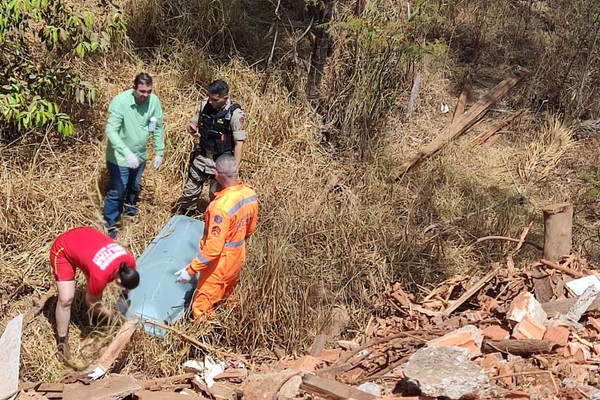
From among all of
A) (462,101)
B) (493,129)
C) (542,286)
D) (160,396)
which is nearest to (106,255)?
(160,396)

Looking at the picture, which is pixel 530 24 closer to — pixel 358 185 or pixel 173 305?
pixel 358 185

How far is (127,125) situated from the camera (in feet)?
20.5

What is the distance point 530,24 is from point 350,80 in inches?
156

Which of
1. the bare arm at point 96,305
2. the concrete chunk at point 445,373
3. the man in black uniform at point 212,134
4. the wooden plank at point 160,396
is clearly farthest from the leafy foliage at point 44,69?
the concrete chunk at point 445,373

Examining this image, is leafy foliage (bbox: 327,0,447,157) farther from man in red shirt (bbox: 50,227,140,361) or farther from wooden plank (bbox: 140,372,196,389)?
wooden plank (bbox: 140,372,196,389)

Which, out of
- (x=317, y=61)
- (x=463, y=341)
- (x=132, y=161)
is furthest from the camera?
(x=317, y=61)

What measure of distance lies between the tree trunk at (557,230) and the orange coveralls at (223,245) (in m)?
2.33

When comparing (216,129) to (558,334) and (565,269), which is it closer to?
(565,269)

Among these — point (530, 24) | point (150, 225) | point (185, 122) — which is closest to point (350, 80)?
point (185, 122)

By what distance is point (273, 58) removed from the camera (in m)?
9.10

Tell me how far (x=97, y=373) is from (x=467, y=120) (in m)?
6.02

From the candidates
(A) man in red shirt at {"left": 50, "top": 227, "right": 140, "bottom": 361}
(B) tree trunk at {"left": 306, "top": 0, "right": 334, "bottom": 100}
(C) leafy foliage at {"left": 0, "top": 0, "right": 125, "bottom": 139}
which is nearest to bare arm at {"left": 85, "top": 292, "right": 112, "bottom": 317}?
(A) man in red shirt at {"left": 50, "top": 227, "right": 140, "bottom": 361}

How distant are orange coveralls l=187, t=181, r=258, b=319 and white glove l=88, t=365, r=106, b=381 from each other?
0.84 metres

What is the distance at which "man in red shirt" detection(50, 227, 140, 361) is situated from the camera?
4996 mm
